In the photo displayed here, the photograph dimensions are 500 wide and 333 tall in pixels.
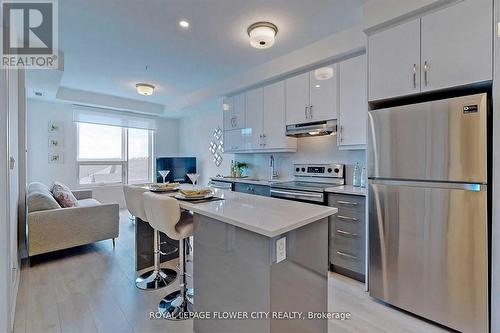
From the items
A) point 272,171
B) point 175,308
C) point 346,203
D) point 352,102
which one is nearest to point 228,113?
point 272,171

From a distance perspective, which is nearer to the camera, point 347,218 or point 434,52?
point 434,52

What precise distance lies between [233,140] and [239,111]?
0.52 meters

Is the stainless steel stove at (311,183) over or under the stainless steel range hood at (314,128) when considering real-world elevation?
under

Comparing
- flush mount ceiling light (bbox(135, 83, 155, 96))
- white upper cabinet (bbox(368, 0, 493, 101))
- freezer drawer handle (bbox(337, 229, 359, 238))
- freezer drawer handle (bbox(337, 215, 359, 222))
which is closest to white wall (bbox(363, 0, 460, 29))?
white upper cabinet (bbox(368, 0, 493, 101))

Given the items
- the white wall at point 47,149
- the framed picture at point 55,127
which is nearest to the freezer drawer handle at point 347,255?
the white wall at point 47,149

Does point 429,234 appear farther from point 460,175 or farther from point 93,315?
point 93,315

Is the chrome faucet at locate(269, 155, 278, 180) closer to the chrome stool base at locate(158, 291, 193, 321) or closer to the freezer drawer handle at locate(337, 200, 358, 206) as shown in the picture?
the freezer drawer handle at locate(337, 200, 358, 206)

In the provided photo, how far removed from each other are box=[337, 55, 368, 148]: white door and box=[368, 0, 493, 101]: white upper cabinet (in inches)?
17.4

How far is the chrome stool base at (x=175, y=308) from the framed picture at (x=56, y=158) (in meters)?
4.60

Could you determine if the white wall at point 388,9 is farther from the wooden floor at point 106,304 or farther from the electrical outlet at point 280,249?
the wooden floor at point 106,304

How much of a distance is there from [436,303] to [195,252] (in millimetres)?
1829

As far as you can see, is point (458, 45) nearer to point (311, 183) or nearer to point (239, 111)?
point (311, 183)

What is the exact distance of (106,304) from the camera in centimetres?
206

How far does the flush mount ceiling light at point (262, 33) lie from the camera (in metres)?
2.40
